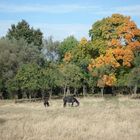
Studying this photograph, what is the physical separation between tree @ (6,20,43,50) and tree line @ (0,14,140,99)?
976cm

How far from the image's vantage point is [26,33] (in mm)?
85062

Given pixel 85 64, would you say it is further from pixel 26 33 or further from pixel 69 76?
pixel 26 33

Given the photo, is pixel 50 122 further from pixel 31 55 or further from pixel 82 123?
pixel 31 55

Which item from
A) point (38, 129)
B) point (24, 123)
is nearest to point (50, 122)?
point (24, 123)

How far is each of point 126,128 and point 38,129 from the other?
4854mm

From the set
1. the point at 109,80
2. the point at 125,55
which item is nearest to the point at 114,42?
the point at 125,55

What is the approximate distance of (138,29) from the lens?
68625 millimetres

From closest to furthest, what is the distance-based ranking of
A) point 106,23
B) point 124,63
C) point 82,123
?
point 82,123 → point 124,63 → point 106,23

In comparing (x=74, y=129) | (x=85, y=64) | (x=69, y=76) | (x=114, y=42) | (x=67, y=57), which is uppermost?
(x=114, y=42)

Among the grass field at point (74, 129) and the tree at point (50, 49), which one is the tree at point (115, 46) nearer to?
the tree at point (50, 49)

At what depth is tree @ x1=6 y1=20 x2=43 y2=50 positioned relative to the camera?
84.5m

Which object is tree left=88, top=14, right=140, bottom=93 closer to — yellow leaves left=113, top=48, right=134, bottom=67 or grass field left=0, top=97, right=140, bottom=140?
yellow leaves left=113, top=48, right=134, bottom=67

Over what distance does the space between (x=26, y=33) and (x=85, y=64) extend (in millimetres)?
18655

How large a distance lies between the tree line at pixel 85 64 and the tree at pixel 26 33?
9.76 metres
